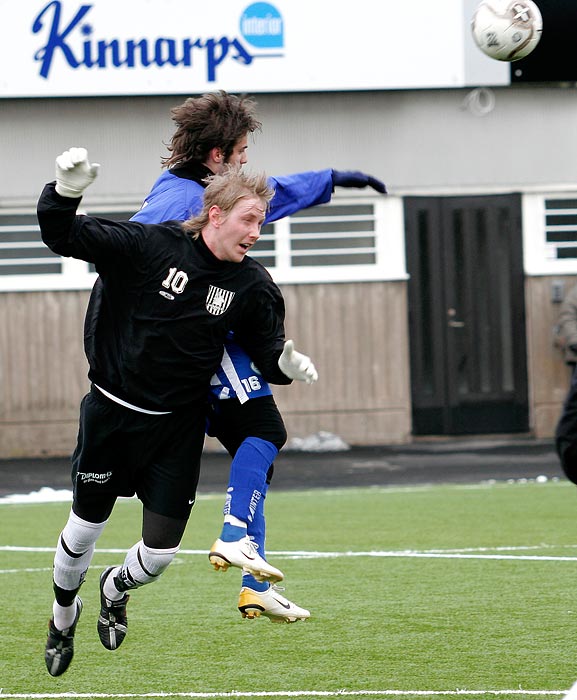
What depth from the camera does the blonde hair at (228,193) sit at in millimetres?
5551

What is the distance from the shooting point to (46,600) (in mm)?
7840

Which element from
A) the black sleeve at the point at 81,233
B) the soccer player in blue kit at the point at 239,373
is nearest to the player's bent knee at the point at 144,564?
the soccer player in blue kit at the point at 239,373

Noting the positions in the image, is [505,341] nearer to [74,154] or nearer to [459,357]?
[459,357]

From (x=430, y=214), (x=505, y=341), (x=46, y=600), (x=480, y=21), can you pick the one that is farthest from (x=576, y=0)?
(x=46, y=600)

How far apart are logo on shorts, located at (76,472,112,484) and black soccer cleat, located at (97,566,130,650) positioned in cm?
65

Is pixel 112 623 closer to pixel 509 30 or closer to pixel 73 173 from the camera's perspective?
pixel 73 173

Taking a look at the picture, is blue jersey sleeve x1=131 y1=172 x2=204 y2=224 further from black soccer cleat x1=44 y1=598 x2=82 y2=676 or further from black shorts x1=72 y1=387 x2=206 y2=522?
black soccer cleat x1=44 y1=598 x2=82 y2=676

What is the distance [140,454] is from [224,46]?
1221cm

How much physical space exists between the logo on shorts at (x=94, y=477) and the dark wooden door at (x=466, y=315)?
12.4 meters

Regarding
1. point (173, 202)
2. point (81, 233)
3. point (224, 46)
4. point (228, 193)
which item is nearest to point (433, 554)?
point (173, 202)

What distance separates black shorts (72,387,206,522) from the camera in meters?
5.69

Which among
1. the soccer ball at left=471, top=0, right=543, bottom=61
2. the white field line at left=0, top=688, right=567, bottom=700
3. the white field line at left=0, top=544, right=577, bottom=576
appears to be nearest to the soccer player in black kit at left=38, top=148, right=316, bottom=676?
the white field line at left=0, top=688, right=567, bottom=700

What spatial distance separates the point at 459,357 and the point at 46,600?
35.9ft

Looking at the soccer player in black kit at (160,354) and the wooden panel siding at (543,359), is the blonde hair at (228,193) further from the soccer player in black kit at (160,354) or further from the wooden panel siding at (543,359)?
the wooden panel siding at (543,359)
